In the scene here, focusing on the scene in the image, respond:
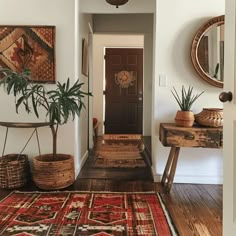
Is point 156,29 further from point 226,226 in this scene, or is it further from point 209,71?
point 226,226

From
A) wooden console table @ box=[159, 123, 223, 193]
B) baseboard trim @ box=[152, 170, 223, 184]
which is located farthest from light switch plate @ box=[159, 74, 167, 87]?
baseboard trim @ box=[152, 170, 223, 184]

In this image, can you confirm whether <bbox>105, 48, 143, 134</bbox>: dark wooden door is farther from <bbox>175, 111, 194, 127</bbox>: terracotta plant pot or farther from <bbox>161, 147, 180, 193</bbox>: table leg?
<bbox>175, 111, 194, 127</bbox>: terracotta plant pot

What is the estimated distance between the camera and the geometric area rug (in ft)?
6.41

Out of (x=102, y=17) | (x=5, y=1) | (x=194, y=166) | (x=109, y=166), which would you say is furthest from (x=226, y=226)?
(x=102, y=17)

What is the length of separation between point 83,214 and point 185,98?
1.53 metres

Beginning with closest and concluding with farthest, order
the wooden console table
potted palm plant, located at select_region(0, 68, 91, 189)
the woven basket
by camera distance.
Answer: the wooden console table < potted palm plant, located at select_region(0, 68, 91, 189) < the woven basket

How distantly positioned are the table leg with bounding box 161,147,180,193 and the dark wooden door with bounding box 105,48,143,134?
14.0 ft

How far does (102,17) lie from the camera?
5129mm

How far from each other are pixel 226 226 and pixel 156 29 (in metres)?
2.25

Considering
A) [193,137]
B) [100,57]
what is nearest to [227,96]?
[193,137]

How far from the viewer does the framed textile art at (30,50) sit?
3.13 metres

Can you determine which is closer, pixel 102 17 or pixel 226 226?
pixel 226 226

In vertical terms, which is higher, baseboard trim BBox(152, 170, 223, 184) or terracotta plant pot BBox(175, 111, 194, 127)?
terracotta plant pot BBox(175, 111, 194, 127)

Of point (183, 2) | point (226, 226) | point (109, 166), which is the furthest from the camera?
point (109, 166)
